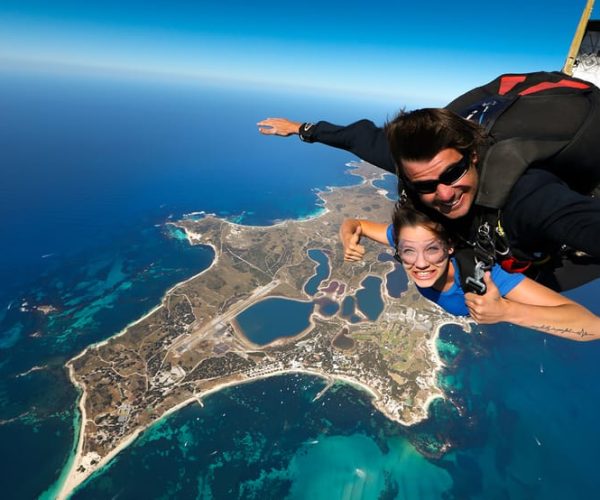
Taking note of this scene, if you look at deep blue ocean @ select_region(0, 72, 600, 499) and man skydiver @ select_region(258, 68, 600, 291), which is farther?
deep blue ocean @ select_region(0, 72, 600, 499)

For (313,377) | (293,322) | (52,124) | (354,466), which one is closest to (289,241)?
(293,322)

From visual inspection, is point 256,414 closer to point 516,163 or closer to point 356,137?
point 356,137

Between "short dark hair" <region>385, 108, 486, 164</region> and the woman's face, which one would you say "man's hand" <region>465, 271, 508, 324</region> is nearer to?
the woman's face

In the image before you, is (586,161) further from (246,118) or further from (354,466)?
(246,118)

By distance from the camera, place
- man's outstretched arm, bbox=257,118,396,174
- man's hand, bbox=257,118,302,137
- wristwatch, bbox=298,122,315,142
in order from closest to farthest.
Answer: man's outstretched arm, bbox=257,118,396,174 < wristwatch, bbox=298,122,315,142 < man's hand, bbox=257,118,302,137

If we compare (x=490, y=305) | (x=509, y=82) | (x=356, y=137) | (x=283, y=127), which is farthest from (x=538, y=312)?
(x=283, y=127)

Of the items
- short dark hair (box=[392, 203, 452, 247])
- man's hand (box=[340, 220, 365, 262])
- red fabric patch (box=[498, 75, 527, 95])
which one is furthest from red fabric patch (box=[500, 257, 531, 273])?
red fabric patch (box=[498, 75, 527, 95])

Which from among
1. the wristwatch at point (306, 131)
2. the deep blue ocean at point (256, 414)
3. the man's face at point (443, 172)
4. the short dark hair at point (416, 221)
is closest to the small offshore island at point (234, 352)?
the deep blue ocean at point (256, 414)
